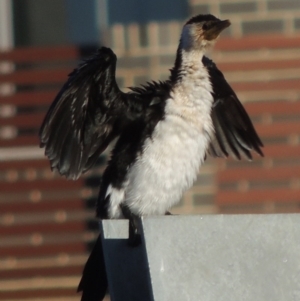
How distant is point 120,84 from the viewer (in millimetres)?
6797

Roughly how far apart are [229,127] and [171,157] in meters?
0.71

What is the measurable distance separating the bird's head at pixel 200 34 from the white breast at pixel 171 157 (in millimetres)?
209

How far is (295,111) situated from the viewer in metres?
6.89

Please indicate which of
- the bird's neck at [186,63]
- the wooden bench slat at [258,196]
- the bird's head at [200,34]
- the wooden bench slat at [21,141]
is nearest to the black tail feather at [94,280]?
the bird's neck at [186,63]

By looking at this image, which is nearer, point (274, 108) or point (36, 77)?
point (274, 108)

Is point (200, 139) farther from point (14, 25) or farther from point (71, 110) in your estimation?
point (14, 25)

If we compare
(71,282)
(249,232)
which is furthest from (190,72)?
(71,282)

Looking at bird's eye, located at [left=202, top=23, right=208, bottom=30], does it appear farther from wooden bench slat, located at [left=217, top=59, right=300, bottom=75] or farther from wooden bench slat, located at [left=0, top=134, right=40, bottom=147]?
wooden bench slat, located at [left=0, top=134, right=40, bottom=147]

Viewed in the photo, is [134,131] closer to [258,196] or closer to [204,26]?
[204,26]

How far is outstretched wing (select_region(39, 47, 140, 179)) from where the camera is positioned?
4.43 m

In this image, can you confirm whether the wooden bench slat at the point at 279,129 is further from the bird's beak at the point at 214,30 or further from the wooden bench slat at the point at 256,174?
the bird's beak at the point at 214,30

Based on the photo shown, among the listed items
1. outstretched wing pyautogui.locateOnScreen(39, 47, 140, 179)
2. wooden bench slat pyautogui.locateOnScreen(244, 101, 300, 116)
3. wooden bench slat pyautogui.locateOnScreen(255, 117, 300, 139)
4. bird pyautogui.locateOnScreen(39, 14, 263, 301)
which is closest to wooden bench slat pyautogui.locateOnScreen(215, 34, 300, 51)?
wooden bench slat pyautogui.locateOnScreen(244, 101, 300, 116)

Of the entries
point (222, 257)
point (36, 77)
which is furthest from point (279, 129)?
point (222, 257)

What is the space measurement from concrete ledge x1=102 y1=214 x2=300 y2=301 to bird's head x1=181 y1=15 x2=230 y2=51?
→ 4.07ft
